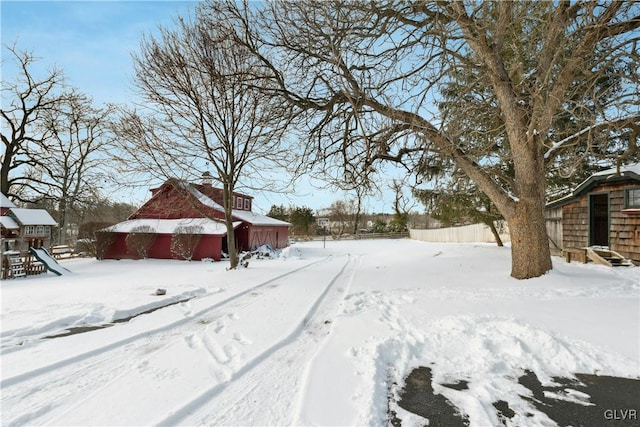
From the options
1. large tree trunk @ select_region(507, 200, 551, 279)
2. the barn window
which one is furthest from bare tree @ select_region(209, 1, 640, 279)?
the barn window

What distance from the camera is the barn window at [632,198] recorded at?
32.3 ft

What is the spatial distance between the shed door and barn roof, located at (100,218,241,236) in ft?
56.2

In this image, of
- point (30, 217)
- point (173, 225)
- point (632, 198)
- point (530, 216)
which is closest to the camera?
point (530, 216)

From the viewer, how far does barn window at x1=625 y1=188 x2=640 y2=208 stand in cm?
986

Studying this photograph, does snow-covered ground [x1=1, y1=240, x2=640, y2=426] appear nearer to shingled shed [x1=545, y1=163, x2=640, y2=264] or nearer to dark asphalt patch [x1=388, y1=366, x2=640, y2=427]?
dark asphalt patch [x1=388, y1=366, x2=640, y2=427]

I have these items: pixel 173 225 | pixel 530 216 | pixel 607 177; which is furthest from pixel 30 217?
pixel 607 177

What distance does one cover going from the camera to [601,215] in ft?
41.7

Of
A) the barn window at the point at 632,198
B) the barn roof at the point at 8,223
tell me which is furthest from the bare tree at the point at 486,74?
the barn roof at the point at 8,223

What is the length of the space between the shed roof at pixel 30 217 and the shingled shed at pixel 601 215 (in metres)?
21.3

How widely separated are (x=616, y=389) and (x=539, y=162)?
595 centimetres

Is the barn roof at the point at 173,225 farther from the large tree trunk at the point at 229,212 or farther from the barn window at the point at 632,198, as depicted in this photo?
the barn window at the point at 632,198

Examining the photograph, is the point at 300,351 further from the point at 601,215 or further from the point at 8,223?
the point at 8,223

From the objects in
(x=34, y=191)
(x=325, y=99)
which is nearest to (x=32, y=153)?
(x=34, y=191)

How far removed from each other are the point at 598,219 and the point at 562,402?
13.7 m
